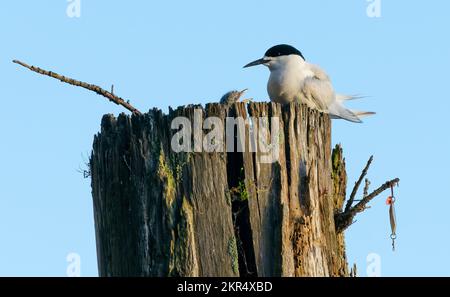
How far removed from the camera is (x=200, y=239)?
5.76 metres

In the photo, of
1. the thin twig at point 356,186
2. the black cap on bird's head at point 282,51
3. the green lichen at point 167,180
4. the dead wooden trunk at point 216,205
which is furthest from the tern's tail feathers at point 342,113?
the green lichen at point 167,180

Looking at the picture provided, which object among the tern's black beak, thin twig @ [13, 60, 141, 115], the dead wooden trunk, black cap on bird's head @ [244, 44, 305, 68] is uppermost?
black cap on bird's head @ [244, 44, 305, 68]

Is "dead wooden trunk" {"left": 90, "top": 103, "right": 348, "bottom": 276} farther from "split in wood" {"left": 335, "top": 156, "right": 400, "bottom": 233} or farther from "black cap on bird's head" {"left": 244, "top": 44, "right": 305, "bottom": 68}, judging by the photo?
"black cap on bird's head" {"left": 244, "top": 44, "right": 305, "bottom": 68}

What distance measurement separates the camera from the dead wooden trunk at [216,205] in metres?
5.75

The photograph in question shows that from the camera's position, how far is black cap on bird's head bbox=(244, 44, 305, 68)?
28.9 ft

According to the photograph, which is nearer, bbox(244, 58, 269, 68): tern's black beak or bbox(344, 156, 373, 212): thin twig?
bbox(344, 156, 373, 212): thin twig

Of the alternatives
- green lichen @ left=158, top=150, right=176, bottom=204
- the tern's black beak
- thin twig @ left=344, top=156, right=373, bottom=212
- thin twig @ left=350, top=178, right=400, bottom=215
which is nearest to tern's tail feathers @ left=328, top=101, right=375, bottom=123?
the tern's black beak

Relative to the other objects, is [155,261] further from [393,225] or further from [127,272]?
[393,225]

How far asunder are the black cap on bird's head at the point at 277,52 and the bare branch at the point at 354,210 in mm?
A: 2568

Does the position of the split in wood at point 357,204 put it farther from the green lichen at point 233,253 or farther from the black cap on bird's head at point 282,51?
the black cap on bird's head at point 282,51

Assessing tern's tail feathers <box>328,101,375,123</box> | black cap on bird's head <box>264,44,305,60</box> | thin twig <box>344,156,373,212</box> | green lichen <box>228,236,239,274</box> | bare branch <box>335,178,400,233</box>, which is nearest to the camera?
green lichen <box>228,236,239,274</box>

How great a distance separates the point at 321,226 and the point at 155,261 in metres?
1.13

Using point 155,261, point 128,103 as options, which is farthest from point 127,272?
point 128,103
